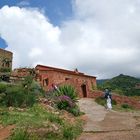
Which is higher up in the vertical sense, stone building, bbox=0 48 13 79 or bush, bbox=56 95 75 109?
stone building, bbox=0 48 13 79

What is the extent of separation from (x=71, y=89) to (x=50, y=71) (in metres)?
18.6

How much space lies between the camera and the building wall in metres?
39.3

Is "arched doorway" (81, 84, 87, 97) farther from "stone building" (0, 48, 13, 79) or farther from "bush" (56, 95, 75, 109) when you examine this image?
"bush" (56, 95, 75, 109)

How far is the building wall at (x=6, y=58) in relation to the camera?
39.3 meters

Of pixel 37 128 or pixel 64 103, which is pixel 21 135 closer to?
pixel 37 128

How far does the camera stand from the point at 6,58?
131 ft

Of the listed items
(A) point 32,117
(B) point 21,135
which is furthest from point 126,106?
(B) point 21,135

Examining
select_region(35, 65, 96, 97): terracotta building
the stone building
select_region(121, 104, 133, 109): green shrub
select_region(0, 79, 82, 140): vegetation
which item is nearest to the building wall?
the stone building

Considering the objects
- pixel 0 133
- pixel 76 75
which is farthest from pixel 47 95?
pixel 76 75

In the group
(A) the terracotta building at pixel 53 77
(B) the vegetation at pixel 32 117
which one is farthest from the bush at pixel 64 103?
(A) the terracotta building at pixel 53 77

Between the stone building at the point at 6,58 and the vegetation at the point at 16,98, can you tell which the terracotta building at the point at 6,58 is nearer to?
the stone building at the point at 6,58

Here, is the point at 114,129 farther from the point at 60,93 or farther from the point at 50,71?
the point at 50,71

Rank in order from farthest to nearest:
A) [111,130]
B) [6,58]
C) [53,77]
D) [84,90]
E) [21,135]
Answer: [53,77] < [6,58] < [84,90] < [111,130] < [21,135]

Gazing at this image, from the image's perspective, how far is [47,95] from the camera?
82.0 feet
